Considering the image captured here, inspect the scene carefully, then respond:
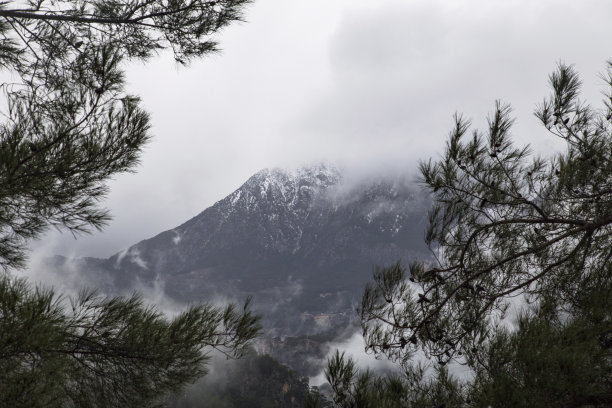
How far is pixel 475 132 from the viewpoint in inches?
121

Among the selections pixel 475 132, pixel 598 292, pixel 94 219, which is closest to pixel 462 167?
pixel 475 132

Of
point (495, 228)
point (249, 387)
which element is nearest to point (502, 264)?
point (495, 228)

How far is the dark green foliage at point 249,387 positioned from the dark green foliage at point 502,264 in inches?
2631

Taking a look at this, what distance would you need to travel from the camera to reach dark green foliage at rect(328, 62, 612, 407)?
108 inches

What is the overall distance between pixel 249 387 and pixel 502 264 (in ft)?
274

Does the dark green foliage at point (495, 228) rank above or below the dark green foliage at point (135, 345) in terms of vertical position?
above

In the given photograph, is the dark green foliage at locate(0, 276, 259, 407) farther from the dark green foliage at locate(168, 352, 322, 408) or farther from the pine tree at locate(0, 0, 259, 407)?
the dark green foliage at locate(168, 352, 322, 408)

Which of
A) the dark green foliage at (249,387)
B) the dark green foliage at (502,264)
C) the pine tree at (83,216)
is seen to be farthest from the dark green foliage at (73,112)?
the dark green foliage at (249,387)

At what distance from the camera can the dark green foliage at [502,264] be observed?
2.75 meters

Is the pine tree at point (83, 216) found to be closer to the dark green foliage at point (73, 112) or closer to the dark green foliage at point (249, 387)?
the dark green foliage at point (73, 112)

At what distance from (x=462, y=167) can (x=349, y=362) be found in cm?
174

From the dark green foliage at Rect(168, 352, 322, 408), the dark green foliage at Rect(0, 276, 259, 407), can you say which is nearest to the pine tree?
the dark green foliage at Rect(0, 276, 259, 407)

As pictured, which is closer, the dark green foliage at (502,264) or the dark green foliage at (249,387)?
the dark green foliage at (502,264)

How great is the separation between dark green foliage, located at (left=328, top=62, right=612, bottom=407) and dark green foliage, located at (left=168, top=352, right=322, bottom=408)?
219ft
